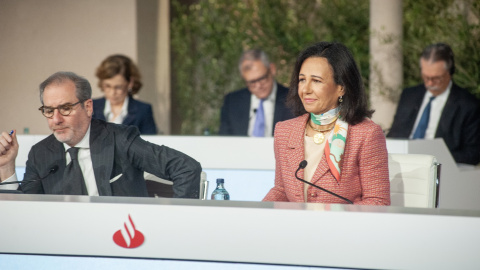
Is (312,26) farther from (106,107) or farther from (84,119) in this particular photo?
(84,119)

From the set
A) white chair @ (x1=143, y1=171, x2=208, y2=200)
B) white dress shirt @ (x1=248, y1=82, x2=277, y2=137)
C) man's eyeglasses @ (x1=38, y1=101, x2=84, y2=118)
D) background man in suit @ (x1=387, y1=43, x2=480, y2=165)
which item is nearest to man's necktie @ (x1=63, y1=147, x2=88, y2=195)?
man's eyeglasses @ (x1=38, y1=101, x2=84, y2=118)

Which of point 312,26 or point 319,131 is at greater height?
point 312,26

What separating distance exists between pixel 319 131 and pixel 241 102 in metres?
2.98

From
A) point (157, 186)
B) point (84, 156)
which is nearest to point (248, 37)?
point (157, 186)

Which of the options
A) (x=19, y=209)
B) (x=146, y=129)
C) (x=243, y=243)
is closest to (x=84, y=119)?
(x=19, y=209)

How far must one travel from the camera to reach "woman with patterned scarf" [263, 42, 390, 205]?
2.76m

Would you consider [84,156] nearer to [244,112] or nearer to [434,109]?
[244,112]

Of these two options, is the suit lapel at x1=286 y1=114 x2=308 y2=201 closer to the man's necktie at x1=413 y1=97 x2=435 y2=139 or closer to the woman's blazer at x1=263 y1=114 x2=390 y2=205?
the woman's blazer at x1=263 y1=114 x2=390 y2=205

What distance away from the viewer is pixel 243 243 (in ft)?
5.61

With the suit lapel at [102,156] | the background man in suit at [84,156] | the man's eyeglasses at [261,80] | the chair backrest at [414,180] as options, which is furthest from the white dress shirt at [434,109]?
the suit lapel at [102,156]

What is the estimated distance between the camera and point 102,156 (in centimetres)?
303

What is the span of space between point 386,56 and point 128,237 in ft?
19.1

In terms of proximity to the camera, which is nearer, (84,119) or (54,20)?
(84,119)

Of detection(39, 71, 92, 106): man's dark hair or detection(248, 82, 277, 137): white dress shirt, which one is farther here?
detection(248, 82, 277, 137): white dress shirt
